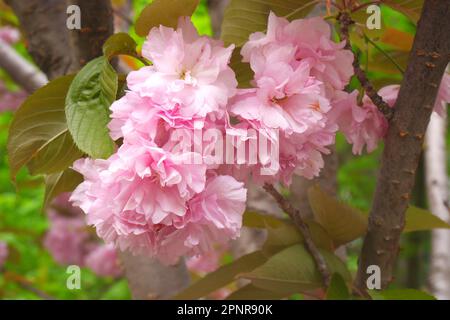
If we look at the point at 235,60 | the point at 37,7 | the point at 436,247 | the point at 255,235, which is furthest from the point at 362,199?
the point at 235,60

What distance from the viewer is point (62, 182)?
2.63 feet

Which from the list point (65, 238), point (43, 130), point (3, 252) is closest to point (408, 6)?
point (43, 130)

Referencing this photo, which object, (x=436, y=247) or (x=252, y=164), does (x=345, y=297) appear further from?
(x=436, y=247)

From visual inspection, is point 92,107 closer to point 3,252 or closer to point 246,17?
point 246,17

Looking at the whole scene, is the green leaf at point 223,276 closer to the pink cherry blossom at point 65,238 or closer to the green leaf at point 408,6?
the green leaf at point 408,6

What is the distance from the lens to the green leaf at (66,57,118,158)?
63 cm

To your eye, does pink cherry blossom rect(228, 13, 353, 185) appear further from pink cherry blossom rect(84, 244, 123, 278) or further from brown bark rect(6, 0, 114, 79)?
pink cherry blossom rect(84, 244, 123, 278)

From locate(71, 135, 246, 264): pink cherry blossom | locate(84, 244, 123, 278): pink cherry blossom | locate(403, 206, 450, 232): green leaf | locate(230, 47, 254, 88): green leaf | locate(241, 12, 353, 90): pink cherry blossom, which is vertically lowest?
locate(84, 244, 123, 278): pink cherry blossom

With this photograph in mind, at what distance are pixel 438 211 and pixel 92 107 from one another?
4.36 ft

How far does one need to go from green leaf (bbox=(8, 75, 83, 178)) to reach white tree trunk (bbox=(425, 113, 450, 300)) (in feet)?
3.92

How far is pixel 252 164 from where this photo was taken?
2.07 feet

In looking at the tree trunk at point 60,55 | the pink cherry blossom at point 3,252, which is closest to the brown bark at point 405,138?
the tree trunk at point 60,55

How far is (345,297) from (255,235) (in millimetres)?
697

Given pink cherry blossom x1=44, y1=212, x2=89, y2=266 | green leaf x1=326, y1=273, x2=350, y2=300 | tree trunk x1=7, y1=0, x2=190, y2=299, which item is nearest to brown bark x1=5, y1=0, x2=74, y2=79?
tree trunk x1=7, y1=0, x2=190, y2=299
